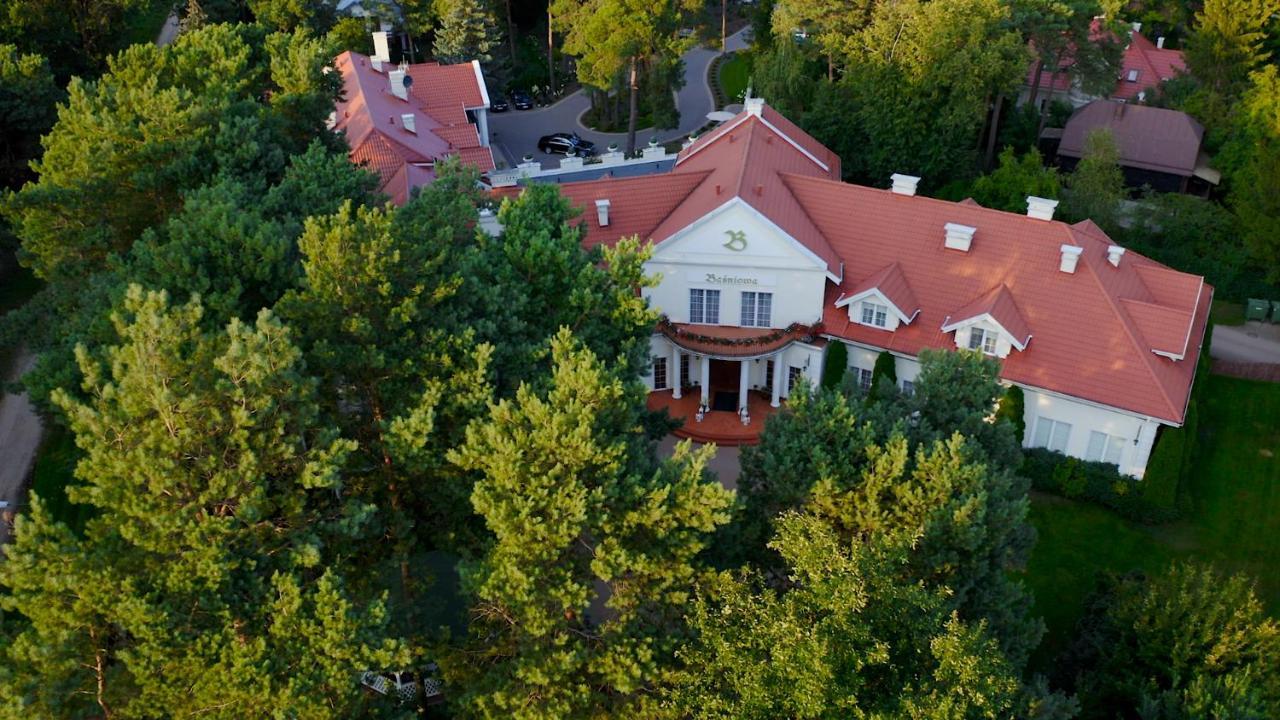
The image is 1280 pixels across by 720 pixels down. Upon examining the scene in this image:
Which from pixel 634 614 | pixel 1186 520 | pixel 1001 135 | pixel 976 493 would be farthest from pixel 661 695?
pixel 1001 135

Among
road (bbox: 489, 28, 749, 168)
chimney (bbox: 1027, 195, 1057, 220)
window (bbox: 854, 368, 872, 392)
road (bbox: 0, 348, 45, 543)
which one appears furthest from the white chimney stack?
chimney (bbox: 1027, 195, 1057, 220)

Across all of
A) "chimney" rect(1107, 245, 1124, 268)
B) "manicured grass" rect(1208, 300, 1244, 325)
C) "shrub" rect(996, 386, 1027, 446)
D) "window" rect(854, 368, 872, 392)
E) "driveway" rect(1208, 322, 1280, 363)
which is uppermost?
"chimney" rect(1107, 245, 1124, 268)

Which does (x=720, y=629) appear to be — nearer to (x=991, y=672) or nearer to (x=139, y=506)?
(x=991, y=672)

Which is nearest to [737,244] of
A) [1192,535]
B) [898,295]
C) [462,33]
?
[898,295]

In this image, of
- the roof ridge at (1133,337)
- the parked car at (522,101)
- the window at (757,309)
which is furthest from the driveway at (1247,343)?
the parked car at (522,101)

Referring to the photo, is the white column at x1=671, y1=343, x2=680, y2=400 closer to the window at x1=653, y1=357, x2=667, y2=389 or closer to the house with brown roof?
the window at x1=653, y1=357, x2=667, y2=389

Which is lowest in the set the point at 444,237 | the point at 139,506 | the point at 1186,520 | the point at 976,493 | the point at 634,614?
the point at 1186,520
